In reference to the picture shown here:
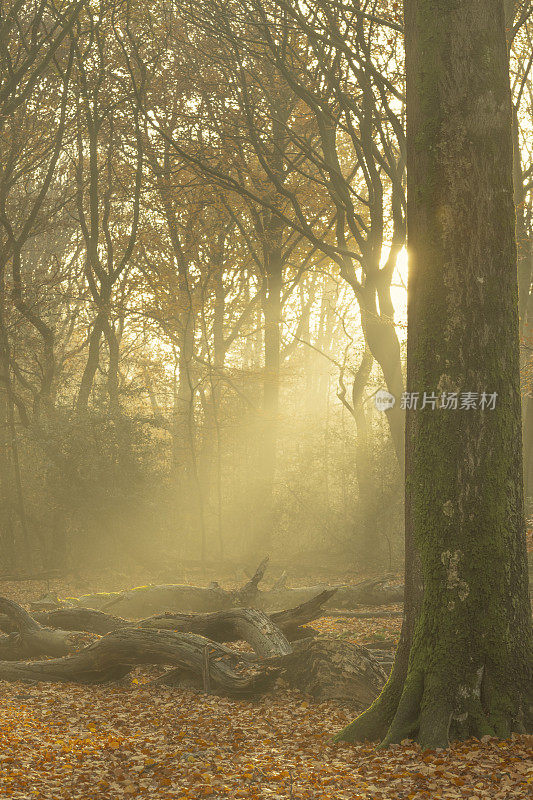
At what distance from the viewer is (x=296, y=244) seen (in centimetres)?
1898

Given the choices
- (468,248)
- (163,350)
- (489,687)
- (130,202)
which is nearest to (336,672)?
(489,687)

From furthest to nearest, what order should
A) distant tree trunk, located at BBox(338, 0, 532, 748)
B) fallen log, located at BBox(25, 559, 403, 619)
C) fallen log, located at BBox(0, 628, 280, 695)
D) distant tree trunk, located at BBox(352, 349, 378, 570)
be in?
distant tree trunk, located at BBox(352, 349, 378, 570)
fallen log, located at BBox(25, 559, 403, 619)
fallen log, located at BBox(0, 628, 280, 695)
distant tree trunk, located at BBox(338, 0, 532, 748)

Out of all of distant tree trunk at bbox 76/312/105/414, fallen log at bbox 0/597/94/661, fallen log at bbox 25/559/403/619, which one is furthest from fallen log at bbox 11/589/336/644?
distant tree trunk at bbox 76/312/105/414

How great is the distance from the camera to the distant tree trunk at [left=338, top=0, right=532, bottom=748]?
4859 mm

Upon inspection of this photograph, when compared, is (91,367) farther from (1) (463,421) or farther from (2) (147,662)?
(1) (463,421)

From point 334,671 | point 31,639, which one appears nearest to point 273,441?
point 31,639

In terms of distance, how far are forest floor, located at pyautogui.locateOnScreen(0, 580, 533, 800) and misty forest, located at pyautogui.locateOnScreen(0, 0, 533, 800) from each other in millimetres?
32

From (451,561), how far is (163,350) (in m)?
24.2

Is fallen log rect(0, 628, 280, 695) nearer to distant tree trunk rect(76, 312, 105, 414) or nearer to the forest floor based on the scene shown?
the forest floor

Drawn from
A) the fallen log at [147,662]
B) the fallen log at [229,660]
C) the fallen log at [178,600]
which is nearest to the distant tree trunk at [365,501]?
the fallen log at [178,600]

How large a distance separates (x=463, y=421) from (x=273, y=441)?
14.1 meters

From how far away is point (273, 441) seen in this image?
62.5 ft

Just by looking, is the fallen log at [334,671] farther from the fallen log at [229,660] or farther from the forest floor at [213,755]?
the forest floor at [213,755]

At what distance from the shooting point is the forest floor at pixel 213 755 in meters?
4.40
